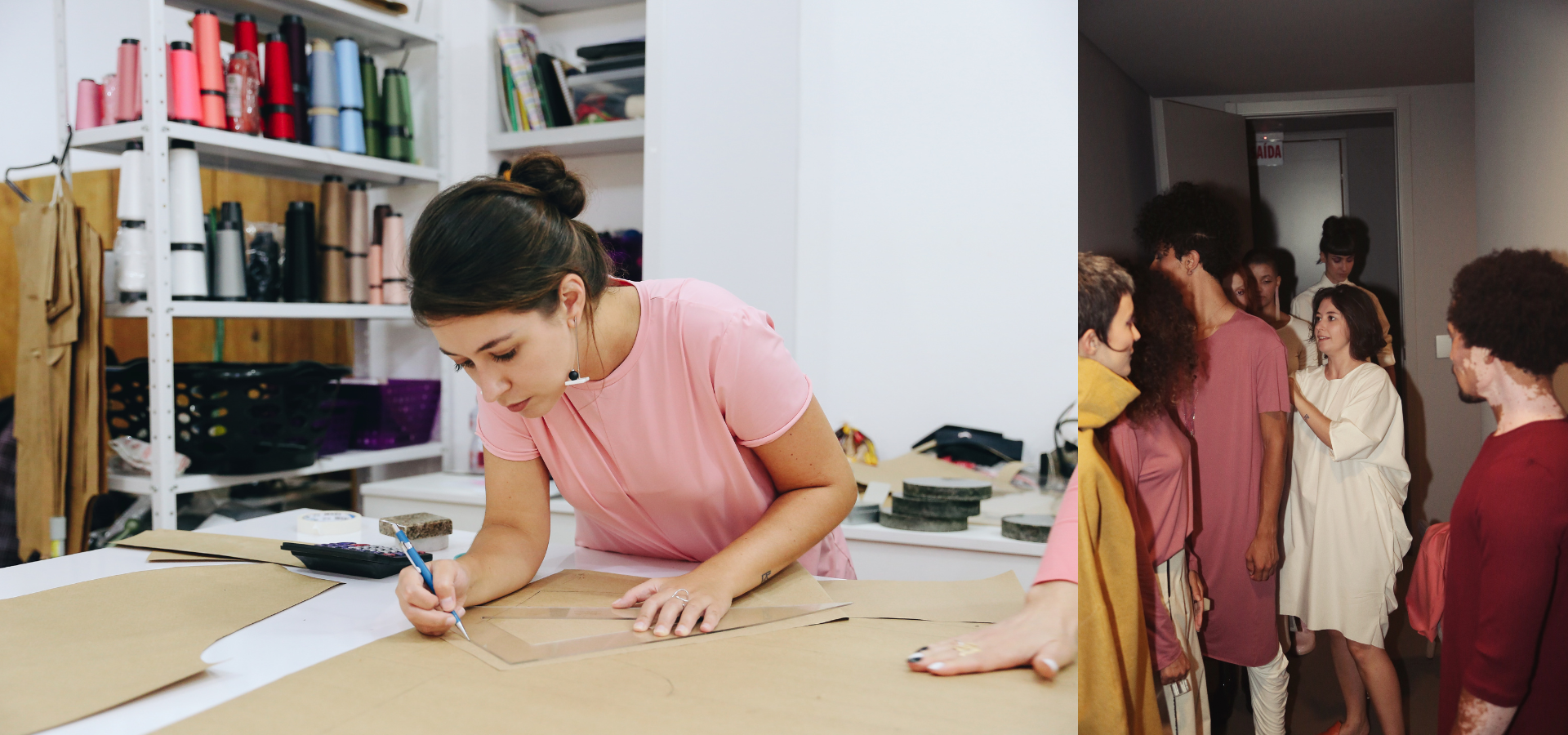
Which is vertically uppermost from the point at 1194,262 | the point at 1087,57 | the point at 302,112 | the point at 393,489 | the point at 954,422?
the point at 302,112

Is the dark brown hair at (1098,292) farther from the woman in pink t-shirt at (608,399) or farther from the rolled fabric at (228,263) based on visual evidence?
the rolled fabric at (228,263)

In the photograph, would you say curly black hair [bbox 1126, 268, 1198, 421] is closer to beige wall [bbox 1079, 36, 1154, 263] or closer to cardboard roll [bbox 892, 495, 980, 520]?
beige wall [bbox 1079, 36, 1154, 263]

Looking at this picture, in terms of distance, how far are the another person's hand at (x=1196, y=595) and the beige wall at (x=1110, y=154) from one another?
5.3 inches

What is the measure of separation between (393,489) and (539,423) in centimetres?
140

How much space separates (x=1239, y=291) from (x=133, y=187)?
2.14 metres

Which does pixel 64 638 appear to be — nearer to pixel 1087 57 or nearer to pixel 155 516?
pixel 1087 57

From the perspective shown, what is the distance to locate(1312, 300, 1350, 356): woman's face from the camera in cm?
31

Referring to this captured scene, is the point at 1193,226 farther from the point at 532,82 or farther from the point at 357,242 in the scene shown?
the point at 357,242

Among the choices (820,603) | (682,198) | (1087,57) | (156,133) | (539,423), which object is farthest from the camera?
(682,198)

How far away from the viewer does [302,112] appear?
2.19m

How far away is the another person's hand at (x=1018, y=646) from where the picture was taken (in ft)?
1.96

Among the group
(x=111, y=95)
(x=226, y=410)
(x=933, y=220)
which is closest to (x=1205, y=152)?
(x=933, y=220)

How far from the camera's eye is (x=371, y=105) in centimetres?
230

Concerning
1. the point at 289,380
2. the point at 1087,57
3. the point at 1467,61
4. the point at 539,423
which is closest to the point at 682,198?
the point at 289,380
